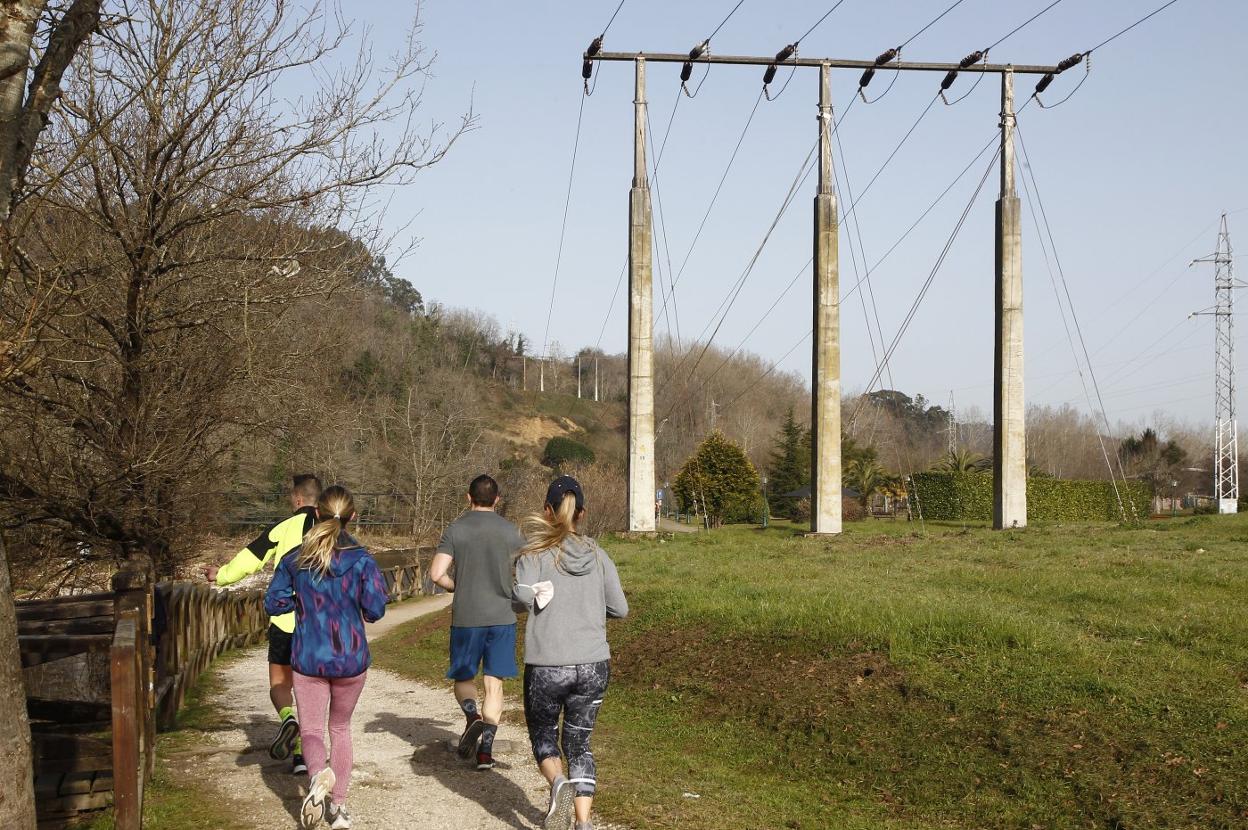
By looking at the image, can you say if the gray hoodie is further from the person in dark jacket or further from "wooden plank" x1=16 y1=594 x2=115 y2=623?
"wooden plank" x1=16 y1=594 x2=115 y2=623

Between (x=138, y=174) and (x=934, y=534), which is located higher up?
(x=138, y=174)

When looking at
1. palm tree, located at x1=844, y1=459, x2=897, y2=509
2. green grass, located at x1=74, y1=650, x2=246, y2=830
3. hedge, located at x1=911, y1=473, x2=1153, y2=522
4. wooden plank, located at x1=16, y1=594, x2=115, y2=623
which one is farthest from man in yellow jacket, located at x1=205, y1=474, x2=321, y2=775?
palm tree, located at x1=844, y1=459, x2=897, y2=509

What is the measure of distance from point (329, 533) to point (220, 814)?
1.83 meters

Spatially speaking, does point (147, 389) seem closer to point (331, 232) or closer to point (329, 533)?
point (331, 232)

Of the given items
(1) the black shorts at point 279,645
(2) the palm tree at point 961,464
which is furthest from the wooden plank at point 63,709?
(2) the palm tree at point 961,464

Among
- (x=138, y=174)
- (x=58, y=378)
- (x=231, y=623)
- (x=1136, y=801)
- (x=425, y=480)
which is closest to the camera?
(x=1136, y=801)

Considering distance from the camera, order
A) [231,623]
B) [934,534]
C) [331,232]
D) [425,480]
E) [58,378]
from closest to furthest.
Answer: [58,378]
[331,232]
[231,623]
[934,534]
[425,480]

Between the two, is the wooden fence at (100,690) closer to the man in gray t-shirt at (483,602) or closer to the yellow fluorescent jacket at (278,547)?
the yellow fluorescent jacket at (278,547)

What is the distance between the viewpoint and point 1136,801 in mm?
6574

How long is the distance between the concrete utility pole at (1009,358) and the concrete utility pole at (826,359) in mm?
2860

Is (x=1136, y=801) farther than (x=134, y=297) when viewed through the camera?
No

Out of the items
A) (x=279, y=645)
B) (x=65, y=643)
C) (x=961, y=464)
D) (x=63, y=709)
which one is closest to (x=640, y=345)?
(x=279, y=645)

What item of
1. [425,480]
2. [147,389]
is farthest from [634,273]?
[425,480]

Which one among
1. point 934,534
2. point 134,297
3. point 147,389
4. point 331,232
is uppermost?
point 331,232
